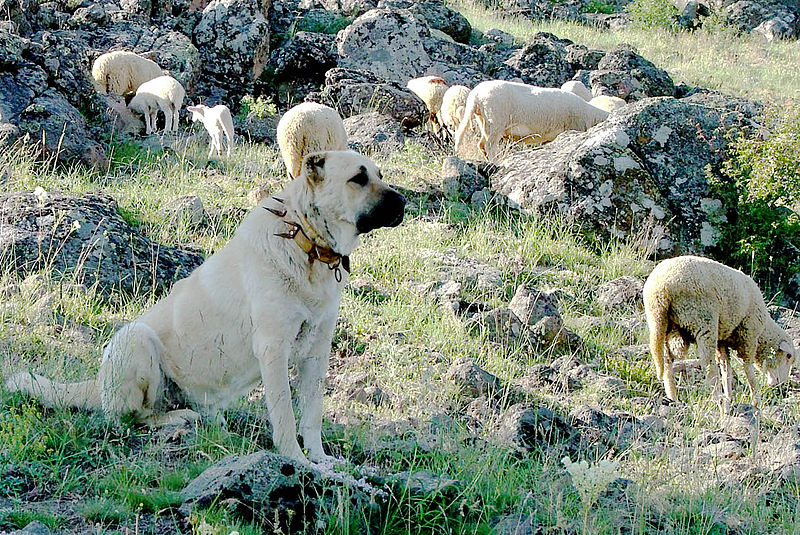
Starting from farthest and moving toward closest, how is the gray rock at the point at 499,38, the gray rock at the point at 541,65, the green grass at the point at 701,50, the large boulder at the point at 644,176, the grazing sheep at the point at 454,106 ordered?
the gray rock at the point at 499,38 → the green grass at the point at 701,50 → the gray rock at the point at 541,65 → the grazing sheep at the point at 454,106 → the large boulder at the point at 644,176

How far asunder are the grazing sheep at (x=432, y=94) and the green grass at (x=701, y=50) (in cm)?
812

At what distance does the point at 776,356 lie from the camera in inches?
306

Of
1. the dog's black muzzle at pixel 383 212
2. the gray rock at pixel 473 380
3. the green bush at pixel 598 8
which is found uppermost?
the dog's black muzzle at pixel 383 212

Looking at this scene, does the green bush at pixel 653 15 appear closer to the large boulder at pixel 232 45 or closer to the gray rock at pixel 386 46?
the gray rock at pixel 386 46

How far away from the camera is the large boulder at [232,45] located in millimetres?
17109

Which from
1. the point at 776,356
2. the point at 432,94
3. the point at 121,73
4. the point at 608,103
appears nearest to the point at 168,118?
the point at 121,73

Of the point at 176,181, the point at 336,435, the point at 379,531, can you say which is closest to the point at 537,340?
the point at 336,435

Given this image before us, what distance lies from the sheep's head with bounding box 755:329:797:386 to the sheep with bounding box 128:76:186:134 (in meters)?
9.83

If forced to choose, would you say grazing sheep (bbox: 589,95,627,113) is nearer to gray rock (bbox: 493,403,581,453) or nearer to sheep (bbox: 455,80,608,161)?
sheep (bbox: 455,80,608,161)

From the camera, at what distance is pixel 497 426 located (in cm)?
612

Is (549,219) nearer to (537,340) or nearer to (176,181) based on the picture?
(537,340)

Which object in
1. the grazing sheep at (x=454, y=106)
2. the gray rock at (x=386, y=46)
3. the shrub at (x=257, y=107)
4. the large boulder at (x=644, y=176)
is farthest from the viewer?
the gray rock at (x=386, y=46)

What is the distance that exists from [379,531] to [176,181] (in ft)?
27.1

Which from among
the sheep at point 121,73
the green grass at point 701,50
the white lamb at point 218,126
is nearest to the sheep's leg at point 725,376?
the white lamb at point 218,126
